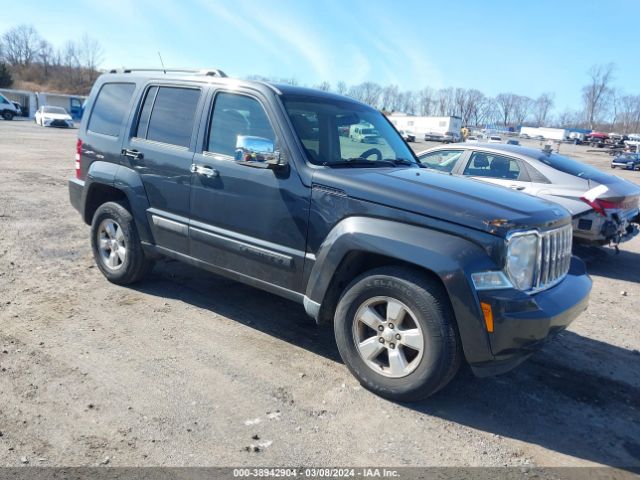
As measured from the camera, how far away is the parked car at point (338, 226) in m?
3.30

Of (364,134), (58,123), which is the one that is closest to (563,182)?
(364,134)

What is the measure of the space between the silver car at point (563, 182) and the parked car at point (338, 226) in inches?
125

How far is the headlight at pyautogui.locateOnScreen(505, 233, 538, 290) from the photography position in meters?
3.28

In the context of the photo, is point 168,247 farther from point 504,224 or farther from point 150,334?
point 504,224

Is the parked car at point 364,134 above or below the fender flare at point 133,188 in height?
above

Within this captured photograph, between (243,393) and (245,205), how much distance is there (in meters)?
1.47

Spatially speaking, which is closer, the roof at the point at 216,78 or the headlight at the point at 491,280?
the headlight at the point at 491,280

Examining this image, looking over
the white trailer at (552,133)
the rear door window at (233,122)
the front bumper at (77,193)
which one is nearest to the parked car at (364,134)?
the rear door window at (233,122)

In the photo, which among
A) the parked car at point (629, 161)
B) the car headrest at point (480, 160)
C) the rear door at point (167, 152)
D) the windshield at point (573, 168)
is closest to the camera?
the rear door at point (167, 152)

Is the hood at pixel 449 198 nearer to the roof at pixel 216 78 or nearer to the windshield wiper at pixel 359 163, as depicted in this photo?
the windshield wiper at pixel 359 163

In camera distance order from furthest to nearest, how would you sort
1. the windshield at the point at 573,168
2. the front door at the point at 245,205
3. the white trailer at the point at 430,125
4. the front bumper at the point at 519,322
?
the white trailer at the point at 430,125, the windshield at the point at 573,168, the front door at the point at 245,205, the front bumper at the point at 519,322

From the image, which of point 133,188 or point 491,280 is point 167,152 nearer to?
point 133,188

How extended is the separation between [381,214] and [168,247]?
226cm

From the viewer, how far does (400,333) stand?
352 centimetres
